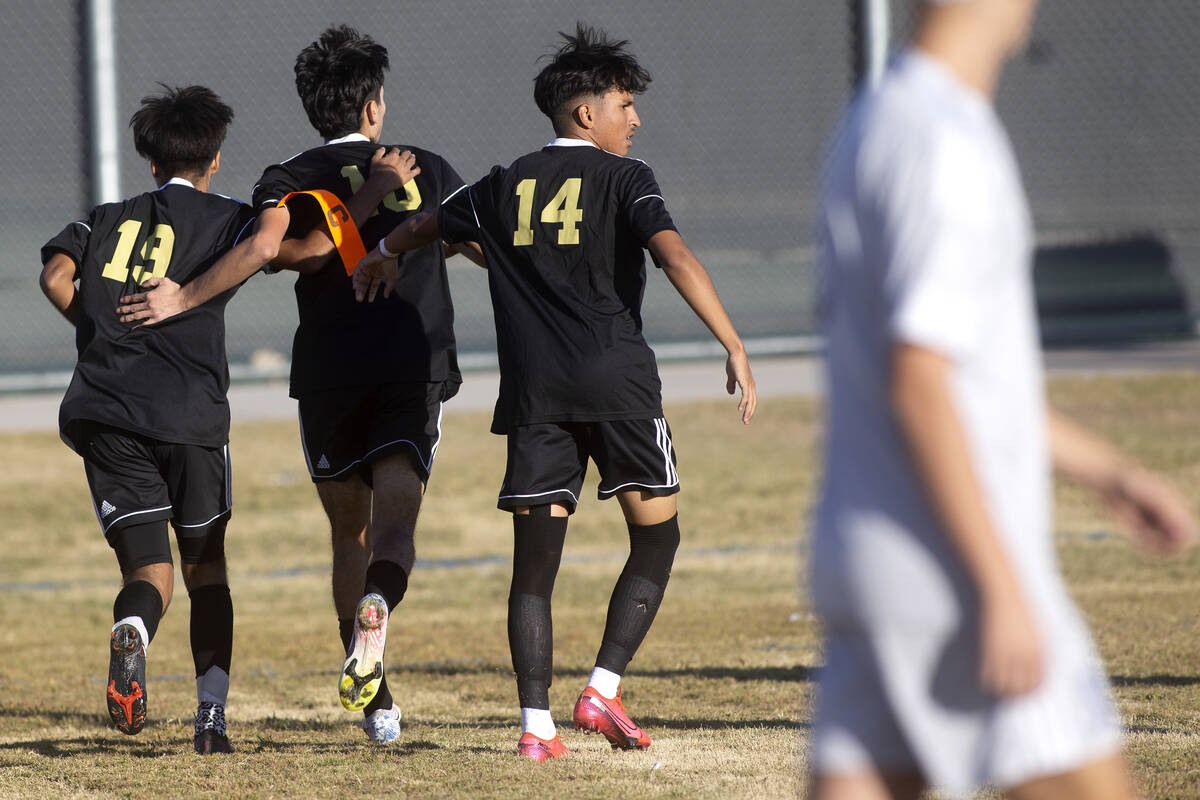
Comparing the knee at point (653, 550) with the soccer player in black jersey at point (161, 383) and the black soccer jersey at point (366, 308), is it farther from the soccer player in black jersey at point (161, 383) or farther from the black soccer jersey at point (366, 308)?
the soccer player in black jersey at point (161, 383)

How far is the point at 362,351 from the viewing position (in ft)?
15.4

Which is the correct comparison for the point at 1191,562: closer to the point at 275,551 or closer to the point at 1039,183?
the point at 275,551

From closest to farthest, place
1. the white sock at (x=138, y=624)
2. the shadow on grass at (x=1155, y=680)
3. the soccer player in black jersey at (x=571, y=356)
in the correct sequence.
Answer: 1. the white sock at (x=138, y=624)
2. the soccer player in black jersey at (x=571, y=356)
3. the shadow on grass at (x=1155, y=680)

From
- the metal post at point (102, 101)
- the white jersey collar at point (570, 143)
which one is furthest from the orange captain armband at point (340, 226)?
the metal post at point (102, 101)

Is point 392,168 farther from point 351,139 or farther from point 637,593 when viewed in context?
point 637,593

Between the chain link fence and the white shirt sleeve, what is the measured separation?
10902 mm

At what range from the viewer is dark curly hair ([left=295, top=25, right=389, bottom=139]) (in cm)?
481

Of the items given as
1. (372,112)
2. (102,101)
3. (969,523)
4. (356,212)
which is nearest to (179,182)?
(356,212)

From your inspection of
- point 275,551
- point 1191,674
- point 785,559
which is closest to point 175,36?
point 275,551

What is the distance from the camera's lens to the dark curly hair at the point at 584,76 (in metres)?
4.38

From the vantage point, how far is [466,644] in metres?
6.95

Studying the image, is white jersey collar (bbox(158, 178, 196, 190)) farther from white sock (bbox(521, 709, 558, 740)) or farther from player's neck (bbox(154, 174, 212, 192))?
white sock (bbox(521, 709, 558, 740))

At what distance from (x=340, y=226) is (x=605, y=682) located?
1590mm

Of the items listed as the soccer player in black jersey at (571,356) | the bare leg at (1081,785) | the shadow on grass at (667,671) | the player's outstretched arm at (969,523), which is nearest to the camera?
the player's outstretched arm at (969,523)
